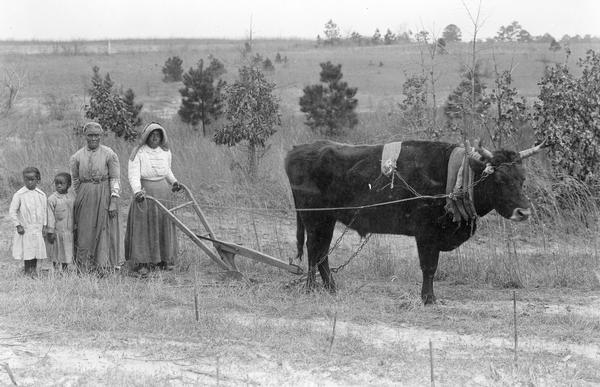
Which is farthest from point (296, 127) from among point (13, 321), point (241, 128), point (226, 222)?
point (13, 321)

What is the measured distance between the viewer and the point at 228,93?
13.7 m

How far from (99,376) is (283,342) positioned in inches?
57.7

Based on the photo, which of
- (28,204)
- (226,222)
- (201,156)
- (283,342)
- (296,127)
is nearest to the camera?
(283,342)

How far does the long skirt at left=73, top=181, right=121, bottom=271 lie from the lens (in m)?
7.84

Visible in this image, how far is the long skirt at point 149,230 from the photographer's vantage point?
8.05 metres

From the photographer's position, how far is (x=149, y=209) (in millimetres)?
8141

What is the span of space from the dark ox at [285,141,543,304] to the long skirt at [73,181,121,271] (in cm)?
224

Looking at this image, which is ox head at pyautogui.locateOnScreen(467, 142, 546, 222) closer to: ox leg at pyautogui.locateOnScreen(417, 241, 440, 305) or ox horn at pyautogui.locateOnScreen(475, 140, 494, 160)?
ox horn at pyautogui.locateOnScreen(475, 140, 494, 160)

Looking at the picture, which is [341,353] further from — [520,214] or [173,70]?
[173,70]

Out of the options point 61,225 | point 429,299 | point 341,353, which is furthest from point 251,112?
point 341,353

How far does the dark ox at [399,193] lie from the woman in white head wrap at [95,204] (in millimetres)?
2157

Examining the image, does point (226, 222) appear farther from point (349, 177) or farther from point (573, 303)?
point (573, 303)

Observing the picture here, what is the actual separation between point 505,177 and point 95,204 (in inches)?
180

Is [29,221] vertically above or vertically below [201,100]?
below
